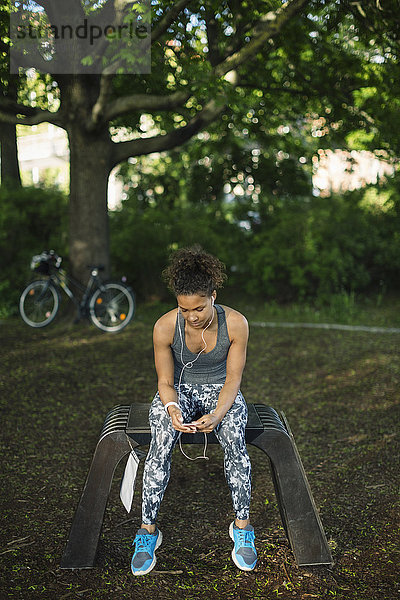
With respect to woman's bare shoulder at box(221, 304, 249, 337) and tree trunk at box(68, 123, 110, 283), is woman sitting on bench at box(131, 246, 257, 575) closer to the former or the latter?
woman's bare shoulder at box(221, 304, 249, 337)

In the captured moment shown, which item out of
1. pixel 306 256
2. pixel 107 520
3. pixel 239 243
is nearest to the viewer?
pixel 107 520

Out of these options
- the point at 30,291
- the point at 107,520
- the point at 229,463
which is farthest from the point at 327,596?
the point at 30,291

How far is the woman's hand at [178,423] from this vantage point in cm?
296

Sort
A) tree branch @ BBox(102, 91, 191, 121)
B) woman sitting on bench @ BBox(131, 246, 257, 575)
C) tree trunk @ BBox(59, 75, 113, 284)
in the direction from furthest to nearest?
tree trunk @ BBox(59, 75, 113, 284)
tree branch @ BBox(102, 91, 191, 121)
woman sitting on bench @ BBox(131, 246, 257, 575)

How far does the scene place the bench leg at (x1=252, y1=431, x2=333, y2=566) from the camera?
120 inches

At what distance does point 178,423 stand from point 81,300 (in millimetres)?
6173

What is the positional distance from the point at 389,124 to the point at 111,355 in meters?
5.35

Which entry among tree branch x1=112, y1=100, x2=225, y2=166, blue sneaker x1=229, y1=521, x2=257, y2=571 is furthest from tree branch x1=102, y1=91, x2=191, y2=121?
blue sneaker x1=229, y1=521, x2=257, y2=571

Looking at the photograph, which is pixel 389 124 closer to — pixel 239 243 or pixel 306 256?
pixel 306 256

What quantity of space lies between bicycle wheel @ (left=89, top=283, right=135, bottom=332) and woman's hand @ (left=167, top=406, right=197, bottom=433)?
230 inches

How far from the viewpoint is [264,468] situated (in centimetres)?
432

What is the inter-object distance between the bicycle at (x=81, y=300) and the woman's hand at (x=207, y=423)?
5.91m

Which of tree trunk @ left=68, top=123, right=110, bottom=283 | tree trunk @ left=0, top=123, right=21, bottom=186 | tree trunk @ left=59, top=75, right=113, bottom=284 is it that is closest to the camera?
tree trunk @ left=59, top=75, right=113, bottom=284

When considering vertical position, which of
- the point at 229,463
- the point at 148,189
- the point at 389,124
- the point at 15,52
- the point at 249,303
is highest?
the point at 15,52
